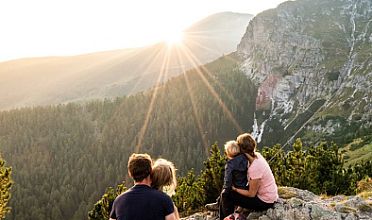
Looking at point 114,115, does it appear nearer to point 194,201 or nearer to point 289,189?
point 194,201

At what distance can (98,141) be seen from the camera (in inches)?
6959

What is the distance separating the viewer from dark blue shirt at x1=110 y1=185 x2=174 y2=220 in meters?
8.47

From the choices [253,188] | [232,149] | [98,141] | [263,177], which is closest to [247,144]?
[232,149]

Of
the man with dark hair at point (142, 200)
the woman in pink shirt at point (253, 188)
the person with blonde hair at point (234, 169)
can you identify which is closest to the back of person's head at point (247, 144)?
the woman in pink shirt at point (253, 188)

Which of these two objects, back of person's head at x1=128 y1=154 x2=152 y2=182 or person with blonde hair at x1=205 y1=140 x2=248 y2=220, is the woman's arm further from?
back of person's head at x1=128 y1=154 x2=152 y2=182

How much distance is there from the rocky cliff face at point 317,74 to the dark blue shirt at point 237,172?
98.6 metres

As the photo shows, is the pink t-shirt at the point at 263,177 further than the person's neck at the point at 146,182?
Yes

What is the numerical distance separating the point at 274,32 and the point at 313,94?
56875 millimetres

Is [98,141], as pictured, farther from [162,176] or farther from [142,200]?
[142,200]

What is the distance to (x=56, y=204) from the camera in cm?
12081

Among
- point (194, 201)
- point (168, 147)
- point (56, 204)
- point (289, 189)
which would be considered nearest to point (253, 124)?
point (168, 147)

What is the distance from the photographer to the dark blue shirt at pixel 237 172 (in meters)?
13.3

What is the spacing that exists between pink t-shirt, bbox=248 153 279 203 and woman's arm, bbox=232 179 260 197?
175mm

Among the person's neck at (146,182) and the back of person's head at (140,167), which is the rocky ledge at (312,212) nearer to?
the person's neck at (146,182)
